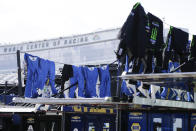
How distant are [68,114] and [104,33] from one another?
2511 inches

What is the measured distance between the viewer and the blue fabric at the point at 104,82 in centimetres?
1472

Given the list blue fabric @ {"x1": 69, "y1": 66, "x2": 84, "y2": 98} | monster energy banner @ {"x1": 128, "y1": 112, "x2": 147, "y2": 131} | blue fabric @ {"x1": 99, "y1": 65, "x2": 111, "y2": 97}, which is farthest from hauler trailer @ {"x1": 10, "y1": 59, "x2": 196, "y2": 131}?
blue fabric @ {"x1": 99, "y1": 65, "x2": 111, "y2": 97}

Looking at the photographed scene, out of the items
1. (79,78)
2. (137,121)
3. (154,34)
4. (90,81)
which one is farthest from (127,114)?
(79,78)

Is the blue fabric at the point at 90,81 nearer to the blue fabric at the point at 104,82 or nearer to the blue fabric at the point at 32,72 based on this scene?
the blue fabric at the point at 104,82

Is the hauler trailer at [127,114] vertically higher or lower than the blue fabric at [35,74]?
lower

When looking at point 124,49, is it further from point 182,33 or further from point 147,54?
point 182,33

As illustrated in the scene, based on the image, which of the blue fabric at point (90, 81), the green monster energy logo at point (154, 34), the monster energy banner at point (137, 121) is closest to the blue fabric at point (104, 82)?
the blue fabric at point (90, 81)

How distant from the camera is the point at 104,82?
588 inches

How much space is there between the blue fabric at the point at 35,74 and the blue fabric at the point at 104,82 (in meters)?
2.38

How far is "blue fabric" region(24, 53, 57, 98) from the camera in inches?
547

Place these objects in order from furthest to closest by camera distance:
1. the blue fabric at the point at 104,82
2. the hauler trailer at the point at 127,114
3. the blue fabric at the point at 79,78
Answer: the blue fabric at the point at 104,82 → the blue fabric at the point at 79,78 → the hauler trailer at the point at 127,114

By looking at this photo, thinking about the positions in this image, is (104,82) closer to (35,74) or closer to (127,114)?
(35,74)

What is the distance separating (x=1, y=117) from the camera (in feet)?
49.8

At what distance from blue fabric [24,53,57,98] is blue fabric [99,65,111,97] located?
7.81 feet
